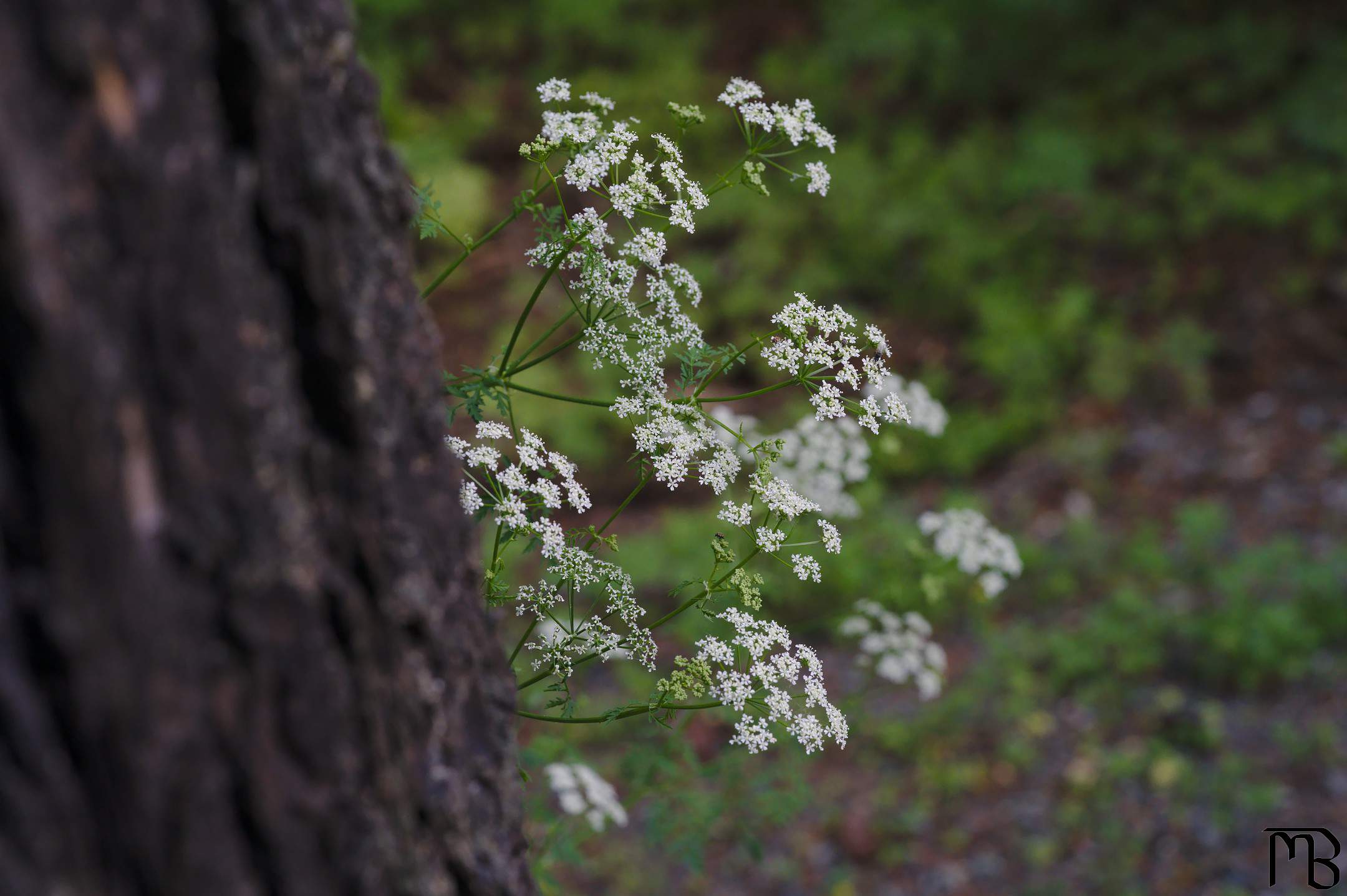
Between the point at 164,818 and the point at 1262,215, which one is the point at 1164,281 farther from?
the point at 164,818

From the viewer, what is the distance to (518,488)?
4.43 feet

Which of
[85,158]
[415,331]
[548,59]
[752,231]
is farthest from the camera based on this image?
[548,59]

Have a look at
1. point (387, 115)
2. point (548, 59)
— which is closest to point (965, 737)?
point (387, 115)

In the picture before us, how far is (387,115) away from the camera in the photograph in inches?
307

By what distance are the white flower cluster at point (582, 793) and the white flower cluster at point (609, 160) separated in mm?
1159

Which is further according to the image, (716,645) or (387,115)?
(387,115)

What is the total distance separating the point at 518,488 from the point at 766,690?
44 centimetres

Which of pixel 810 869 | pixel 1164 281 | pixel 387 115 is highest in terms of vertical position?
pixel 387 115

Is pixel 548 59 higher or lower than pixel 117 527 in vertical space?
higher

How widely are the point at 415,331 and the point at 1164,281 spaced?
6.26m

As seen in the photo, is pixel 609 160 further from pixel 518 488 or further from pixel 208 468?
pixel 208 468

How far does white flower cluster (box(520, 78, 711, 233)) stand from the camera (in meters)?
1.32

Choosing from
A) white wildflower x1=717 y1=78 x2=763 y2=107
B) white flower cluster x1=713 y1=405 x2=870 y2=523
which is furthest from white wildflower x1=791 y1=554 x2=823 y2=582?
white flower cluster x1=713 y1=405 x2=870 y2=523

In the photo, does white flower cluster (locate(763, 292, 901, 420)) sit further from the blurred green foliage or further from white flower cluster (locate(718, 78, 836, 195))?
the blurred green foliage
